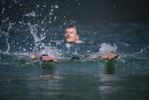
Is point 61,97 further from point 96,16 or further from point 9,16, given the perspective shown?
point 96,16

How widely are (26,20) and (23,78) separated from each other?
1687 cm

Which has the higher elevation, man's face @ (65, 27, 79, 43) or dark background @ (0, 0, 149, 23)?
dark background @ (0, 0, 149, 23)

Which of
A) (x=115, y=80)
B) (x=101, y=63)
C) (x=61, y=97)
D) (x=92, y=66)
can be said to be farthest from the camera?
(x=101, y=63)

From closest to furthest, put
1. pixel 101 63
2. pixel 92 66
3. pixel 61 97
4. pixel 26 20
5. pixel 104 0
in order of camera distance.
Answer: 1. pixel 61 97
2. pixel 92 66
3. pixel 101 63
4. pixel 26 20
5. pixel 104 0

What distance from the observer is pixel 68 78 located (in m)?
5.38

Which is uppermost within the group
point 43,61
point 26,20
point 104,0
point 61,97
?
point 104,0

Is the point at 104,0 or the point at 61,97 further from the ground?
the point at 104,0

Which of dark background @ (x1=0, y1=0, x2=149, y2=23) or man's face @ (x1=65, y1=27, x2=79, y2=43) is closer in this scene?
man's face @ (x1=65, y1=27, x2=79, y2=43)

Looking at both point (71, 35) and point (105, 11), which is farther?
point (105, 11)

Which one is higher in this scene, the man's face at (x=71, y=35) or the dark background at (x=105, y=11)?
the dark background at (x=105, y=11)

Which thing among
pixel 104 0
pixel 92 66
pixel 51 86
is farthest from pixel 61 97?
pixel 104 0

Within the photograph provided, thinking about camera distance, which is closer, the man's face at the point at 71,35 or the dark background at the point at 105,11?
the man's face at the point at 71,35

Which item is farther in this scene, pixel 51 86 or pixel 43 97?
pixel 51 86

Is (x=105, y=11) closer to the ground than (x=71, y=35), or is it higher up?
higher up
